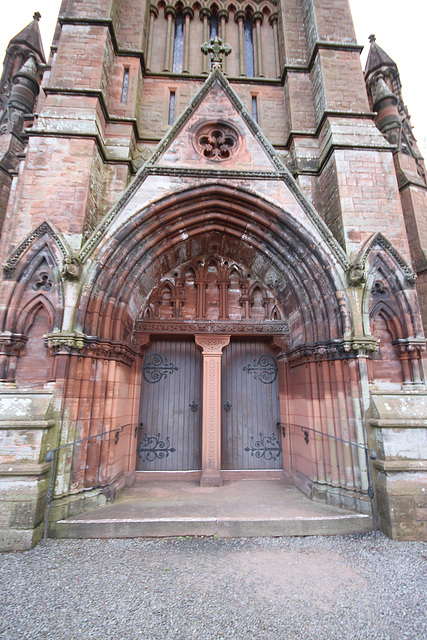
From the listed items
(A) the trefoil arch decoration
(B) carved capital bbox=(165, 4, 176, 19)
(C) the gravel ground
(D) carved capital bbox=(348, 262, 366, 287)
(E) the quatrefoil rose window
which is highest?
(B) carved capital bbox=(165, 4, 176, 19)

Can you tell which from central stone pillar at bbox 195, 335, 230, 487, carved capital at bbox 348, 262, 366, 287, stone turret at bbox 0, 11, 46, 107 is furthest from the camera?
stone turret at bbox 0, 11, 46, 107

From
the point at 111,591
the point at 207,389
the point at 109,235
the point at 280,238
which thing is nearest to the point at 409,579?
the point at 111,591

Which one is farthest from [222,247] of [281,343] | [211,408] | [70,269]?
[211,408]

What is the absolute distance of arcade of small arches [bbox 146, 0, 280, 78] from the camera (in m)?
8.28

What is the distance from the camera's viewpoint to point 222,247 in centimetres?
675

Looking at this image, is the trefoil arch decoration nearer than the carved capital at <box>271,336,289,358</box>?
Yes

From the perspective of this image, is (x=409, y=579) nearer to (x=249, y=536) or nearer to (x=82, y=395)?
(x=249, y=536)

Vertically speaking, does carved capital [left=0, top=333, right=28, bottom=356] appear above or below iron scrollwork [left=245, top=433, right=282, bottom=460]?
above

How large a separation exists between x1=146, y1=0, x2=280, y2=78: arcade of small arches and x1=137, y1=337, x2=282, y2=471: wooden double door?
283 inches

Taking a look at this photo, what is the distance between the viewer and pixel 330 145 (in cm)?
620

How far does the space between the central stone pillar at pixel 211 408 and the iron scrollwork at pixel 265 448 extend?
2.84 feet

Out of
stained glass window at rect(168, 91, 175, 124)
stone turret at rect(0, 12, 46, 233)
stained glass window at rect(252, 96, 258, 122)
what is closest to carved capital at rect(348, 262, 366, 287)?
stained glass window at rect(252, 96, 258, 122)

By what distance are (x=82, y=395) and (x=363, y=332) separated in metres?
4.48

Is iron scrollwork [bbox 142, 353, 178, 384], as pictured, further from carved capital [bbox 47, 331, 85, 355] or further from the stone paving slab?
the stone paving slab
